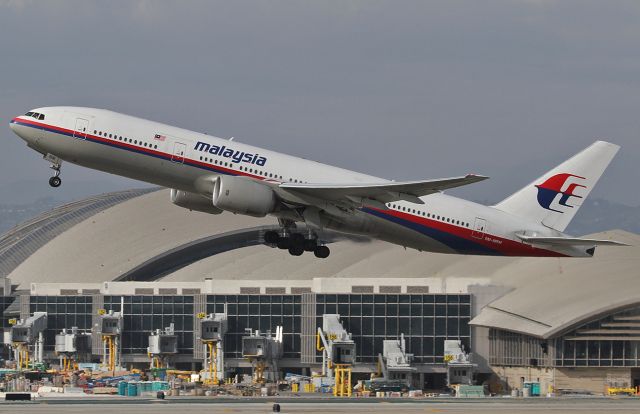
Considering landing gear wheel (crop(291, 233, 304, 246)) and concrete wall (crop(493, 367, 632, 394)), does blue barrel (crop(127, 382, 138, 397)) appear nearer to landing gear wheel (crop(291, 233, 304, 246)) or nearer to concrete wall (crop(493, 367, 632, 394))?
landing gear wheel (crop(291, 233, 304, 246))

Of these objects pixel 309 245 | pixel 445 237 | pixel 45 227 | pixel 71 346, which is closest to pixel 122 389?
pixel 309 245

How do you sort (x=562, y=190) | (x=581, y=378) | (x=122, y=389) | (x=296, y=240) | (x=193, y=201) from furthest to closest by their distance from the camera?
(x=581, y=378) → (x=122, y=389) → (x=562, y=190) → (x=296, y=240) → (x=193, y=201)

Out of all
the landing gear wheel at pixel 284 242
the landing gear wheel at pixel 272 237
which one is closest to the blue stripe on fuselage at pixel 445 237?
the landing gear wheel at pixel 284 242

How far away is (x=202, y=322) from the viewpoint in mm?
124625

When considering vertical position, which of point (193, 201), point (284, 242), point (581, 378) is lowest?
point (581, 378)

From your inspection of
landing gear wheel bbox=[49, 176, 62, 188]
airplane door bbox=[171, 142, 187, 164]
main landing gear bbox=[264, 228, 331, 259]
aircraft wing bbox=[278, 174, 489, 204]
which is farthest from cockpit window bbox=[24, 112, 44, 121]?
main landing gear bbox=[264, 228, 331, 259]

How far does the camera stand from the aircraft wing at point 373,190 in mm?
66375

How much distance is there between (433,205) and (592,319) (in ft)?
138

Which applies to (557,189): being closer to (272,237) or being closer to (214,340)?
(272,237)

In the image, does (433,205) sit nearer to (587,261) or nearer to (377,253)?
(587,261)

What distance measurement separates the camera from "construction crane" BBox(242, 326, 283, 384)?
12169cm

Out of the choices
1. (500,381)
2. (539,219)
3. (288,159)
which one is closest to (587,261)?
A: (500,381)

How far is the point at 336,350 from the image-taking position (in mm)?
114312

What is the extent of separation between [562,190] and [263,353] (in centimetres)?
4968
